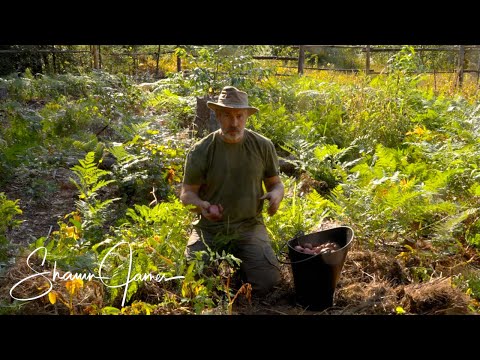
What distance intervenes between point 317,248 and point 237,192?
0.71 metres

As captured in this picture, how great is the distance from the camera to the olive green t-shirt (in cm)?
357

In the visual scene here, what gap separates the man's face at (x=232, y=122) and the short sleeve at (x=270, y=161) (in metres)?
0.26

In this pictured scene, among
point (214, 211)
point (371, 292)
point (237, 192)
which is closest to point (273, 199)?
point (237, 192)

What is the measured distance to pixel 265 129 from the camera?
661 centimetres

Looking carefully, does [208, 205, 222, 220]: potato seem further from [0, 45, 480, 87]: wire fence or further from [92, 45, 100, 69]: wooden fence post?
[92, 45, 100, 69]: wooden fence post

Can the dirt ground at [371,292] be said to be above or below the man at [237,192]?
below

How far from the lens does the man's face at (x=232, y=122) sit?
135 inches

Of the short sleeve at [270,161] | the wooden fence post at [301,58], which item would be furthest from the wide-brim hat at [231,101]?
the wooden fence post at [301,58]

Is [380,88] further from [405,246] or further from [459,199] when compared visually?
[405,246]

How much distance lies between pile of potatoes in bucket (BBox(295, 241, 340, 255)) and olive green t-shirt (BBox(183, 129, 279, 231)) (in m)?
0.51

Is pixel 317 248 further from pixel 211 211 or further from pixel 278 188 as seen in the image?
pixel 211 211

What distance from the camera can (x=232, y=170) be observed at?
3561mm

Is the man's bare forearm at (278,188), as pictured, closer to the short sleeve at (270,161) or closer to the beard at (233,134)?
the short sleeve at (270,161)
